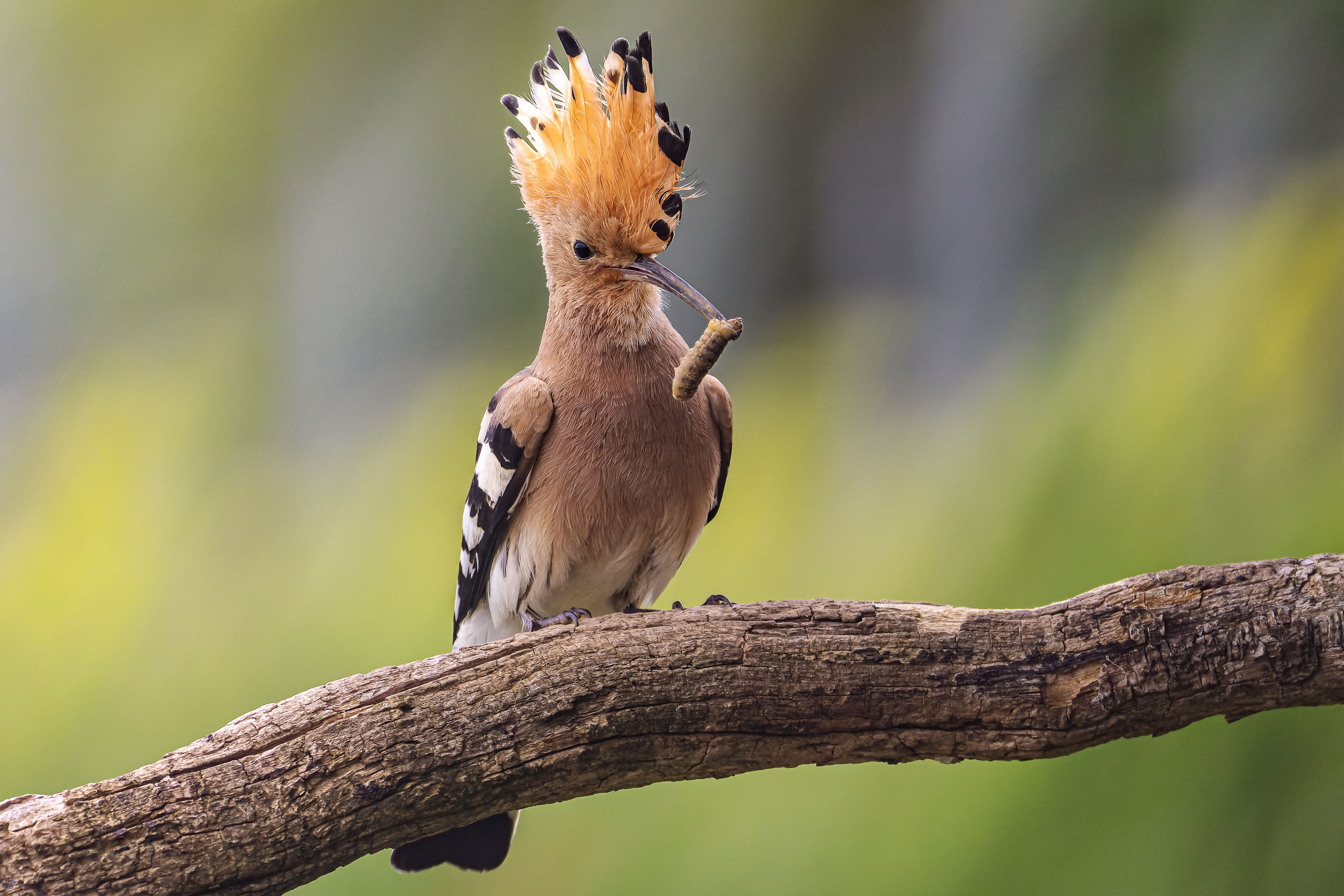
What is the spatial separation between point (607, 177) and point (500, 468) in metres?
0.63

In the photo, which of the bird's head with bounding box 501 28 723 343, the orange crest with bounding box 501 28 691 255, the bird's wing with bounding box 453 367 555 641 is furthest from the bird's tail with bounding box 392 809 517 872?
the orange crest with bounding box 501 28 691 255

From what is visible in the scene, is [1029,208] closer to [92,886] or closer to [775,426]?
[775,426]

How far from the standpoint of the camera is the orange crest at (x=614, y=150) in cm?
183

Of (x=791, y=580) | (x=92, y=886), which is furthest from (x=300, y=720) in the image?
(x=791, y=580)

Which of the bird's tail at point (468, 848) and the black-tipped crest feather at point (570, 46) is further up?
the black-tipped crest feather at point (570, 46)

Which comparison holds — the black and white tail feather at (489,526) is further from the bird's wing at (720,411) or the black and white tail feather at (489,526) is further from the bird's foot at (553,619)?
the bird's wing at (720,411)

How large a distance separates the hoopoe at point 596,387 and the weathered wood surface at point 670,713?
0.27 metres

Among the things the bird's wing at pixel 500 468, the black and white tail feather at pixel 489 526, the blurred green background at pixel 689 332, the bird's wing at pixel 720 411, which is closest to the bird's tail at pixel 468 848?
the black and white tail feather at pixel 489 526

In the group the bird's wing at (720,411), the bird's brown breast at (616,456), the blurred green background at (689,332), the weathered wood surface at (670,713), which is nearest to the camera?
the weathered wood surface at (670,713)

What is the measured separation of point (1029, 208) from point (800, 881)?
74.8 inches

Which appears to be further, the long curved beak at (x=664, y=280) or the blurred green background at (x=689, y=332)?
the blurred green background at (x=689, y=332)

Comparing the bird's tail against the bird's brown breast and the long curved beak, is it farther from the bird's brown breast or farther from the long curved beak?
the long curved beak

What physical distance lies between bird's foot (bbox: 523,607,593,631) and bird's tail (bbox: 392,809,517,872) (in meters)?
0.44

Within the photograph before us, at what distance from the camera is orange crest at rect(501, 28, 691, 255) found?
183cm
